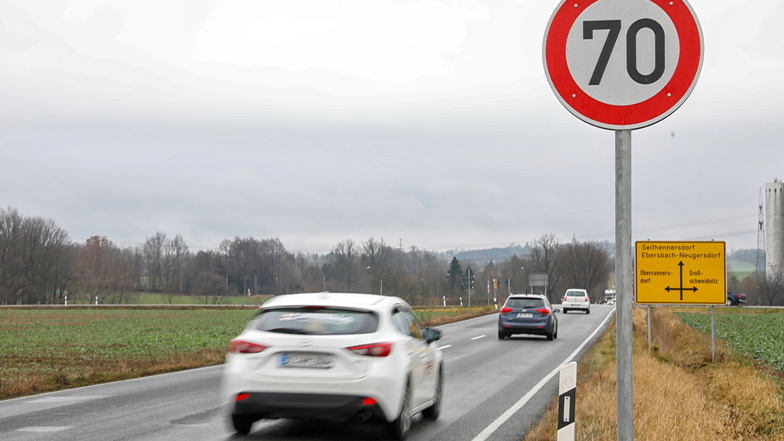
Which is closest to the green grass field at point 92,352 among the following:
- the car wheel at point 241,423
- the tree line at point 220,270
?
the car wheel at point 241,423

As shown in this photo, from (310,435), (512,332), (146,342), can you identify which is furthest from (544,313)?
(310,435)

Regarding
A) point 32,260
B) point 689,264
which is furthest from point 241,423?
point 32,260

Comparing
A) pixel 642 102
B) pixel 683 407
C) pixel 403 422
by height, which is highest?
pixel 642 102

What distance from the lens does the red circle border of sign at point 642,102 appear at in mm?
3721

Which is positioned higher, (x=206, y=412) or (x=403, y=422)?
(x=403, y=422)

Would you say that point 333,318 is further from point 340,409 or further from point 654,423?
point 654,423

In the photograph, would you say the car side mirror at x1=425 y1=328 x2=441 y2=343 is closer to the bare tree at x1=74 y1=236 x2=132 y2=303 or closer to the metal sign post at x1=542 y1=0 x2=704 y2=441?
the metal sign post at x1=542 y1=0 x2=704 y2=441

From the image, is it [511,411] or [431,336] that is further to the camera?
[511,411]

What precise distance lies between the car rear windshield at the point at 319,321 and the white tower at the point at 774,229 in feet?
390

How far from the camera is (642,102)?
147 inches

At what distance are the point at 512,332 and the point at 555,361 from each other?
8.54 m

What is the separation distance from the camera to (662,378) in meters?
12.9

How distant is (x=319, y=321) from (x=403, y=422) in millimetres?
1436

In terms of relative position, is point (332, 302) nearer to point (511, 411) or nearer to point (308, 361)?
point (308, 361)
